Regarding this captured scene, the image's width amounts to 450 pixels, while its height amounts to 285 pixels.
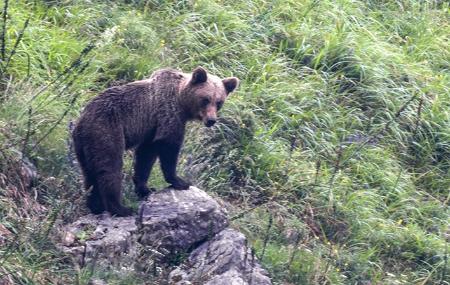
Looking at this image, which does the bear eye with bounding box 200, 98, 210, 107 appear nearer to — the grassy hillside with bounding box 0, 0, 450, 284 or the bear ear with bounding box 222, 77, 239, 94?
the bear ear with bounding box 222, 77, 239, 94

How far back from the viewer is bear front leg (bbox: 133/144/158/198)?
6898 mm

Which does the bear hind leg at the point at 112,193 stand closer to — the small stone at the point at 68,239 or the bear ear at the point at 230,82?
the small stone at the point at 68,239

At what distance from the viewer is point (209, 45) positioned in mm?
9258

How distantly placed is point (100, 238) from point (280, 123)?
2787 mm

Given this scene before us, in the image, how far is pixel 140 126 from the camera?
680 centimetres

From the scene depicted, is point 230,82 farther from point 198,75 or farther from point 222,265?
point 222,265

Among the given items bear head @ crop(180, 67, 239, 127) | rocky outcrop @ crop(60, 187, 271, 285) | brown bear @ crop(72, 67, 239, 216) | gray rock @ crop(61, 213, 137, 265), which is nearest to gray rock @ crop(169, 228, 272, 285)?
rocky outcrop @ crop(60, 187, 271, 285)

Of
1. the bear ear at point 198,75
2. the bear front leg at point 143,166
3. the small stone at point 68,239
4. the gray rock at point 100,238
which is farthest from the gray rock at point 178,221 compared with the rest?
the bear ear at point 198,75

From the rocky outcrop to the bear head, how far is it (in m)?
0.70

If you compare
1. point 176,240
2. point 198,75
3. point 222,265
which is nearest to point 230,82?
point 198,75

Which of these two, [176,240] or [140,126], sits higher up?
[140,126]

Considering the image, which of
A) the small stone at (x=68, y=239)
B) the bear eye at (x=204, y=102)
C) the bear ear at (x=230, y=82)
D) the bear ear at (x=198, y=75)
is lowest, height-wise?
the small stone at (x=68, y=239)

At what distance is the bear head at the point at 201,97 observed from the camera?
709 cm

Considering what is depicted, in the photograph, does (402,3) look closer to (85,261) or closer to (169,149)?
(169,149)
